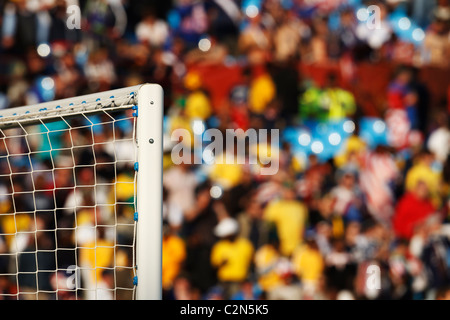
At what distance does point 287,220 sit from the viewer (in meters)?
A: 8.78

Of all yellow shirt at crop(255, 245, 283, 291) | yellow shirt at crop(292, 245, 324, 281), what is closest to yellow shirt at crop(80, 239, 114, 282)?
yellow shirt at crop(255, 245, 283, 291)

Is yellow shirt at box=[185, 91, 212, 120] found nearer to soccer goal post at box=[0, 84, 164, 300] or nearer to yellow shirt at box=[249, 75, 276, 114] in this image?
yellow shirt at box=[249, 75, 276, 114]

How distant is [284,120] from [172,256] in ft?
8.36

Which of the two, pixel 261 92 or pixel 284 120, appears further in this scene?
pixel 261 92

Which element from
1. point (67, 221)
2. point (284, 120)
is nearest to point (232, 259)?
point (67, 221)

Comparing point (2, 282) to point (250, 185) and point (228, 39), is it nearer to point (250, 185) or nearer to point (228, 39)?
point (250, 185)

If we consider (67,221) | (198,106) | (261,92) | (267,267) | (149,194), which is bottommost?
(149,194)

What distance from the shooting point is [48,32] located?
9.89m

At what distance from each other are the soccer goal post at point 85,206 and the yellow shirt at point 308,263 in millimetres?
2020

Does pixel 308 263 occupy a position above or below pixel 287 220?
below

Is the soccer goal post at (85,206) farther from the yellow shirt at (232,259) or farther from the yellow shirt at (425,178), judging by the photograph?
the yellow shirt at (425,178)

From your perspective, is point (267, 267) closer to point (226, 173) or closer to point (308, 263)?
point (308, 263)
